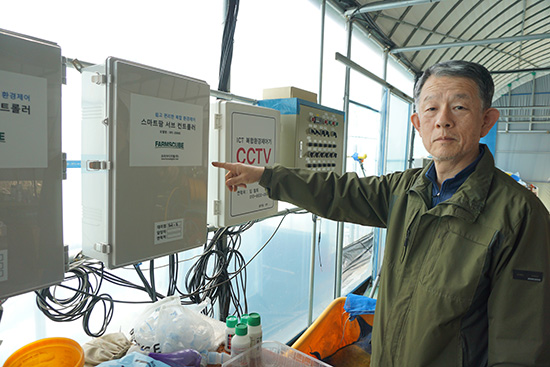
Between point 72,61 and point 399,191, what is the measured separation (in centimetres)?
118

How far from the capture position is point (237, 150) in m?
1.46

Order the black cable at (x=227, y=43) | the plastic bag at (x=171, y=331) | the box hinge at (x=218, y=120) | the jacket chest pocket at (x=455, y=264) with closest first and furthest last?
the jacket chest pocket at (x=455, y=264), the plastic bag at (x=171, y=331), the box hinge at (x=218, y=120), the black cable at (x=227, y=43)

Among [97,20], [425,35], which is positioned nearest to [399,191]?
[97,20]

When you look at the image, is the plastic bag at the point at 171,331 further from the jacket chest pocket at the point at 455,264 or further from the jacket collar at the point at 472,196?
the jacket collar at the point at 472,196

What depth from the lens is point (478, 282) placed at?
35.7 inches

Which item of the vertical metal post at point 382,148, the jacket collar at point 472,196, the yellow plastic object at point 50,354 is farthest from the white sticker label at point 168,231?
the vertical metal post at point 382,148

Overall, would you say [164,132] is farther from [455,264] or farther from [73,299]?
[455,264]

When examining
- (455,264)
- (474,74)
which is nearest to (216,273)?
(455,264)

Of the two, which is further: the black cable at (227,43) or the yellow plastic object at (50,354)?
the black cable at (227,43)

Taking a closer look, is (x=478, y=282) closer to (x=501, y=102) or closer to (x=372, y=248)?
(x=372, y=248)

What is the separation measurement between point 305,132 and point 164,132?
0.88 metres

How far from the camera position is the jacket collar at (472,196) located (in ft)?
3.15

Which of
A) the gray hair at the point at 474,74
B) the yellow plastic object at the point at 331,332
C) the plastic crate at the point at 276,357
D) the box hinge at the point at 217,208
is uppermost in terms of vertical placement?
the gray hair at the point at 474,74

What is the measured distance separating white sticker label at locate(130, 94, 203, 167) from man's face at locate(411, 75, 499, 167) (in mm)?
799
